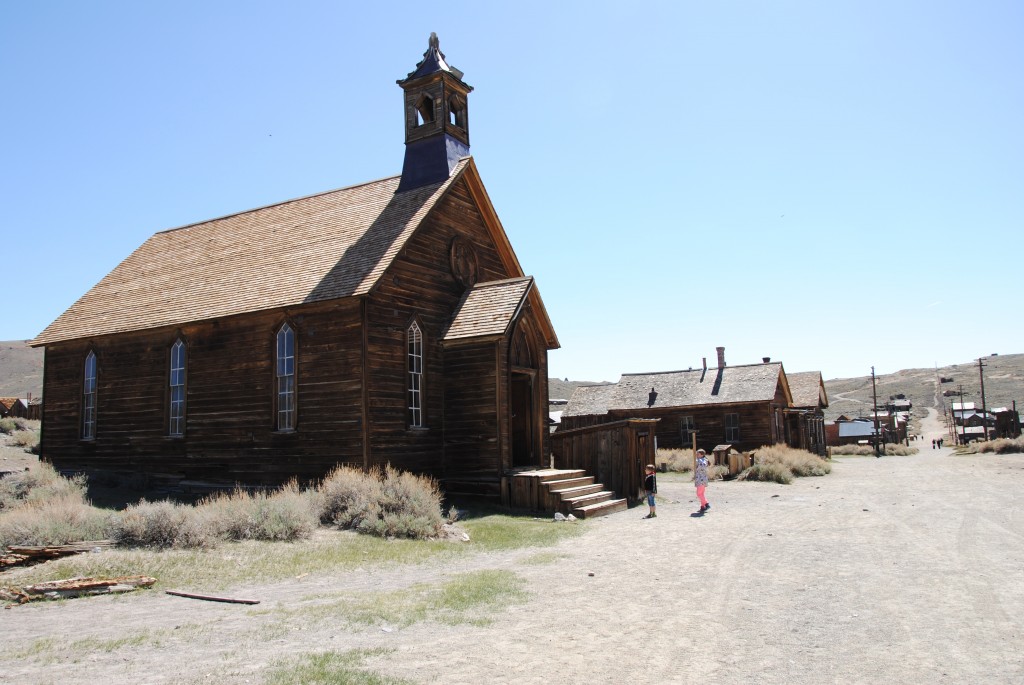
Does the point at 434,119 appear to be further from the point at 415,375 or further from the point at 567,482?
the point at 567,482

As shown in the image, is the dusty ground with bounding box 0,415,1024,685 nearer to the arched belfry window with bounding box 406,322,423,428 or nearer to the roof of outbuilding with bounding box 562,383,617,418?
the arched belfry window with bounding box 406,322,423,428

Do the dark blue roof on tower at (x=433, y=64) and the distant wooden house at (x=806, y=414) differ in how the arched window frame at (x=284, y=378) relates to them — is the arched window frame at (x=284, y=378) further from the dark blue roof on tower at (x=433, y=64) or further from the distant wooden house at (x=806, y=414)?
the distant wooden house at (x=806, y=414)

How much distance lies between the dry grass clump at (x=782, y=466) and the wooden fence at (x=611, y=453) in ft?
32.6

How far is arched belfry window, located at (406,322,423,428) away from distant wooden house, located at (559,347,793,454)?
69.3ft

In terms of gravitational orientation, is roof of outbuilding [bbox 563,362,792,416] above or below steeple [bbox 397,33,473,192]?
below

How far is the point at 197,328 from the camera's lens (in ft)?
59.9

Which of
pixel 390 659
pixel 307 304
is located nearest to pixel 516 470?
pixel 307 304

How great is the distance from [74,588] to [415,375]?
372 inches

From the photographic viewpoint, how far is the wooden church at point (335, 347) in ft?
53.4

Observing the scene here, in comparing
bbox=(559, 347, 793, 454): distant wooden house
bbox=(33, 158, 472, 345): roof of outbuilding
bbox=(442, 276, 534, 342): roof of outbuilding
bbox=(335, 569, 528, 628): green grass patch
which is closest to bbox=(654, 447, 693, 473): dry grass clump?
bbox=(559, 347, 793, 454): distant wooden house

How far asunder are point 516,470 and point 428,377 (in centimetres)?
300

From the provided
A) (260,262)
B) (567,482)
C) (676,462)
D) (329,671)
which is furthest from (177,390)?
(676,462)

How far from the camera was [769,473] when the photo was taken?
27.0 m

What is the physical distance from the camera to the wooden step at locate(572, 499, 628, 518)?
15.6 metres
